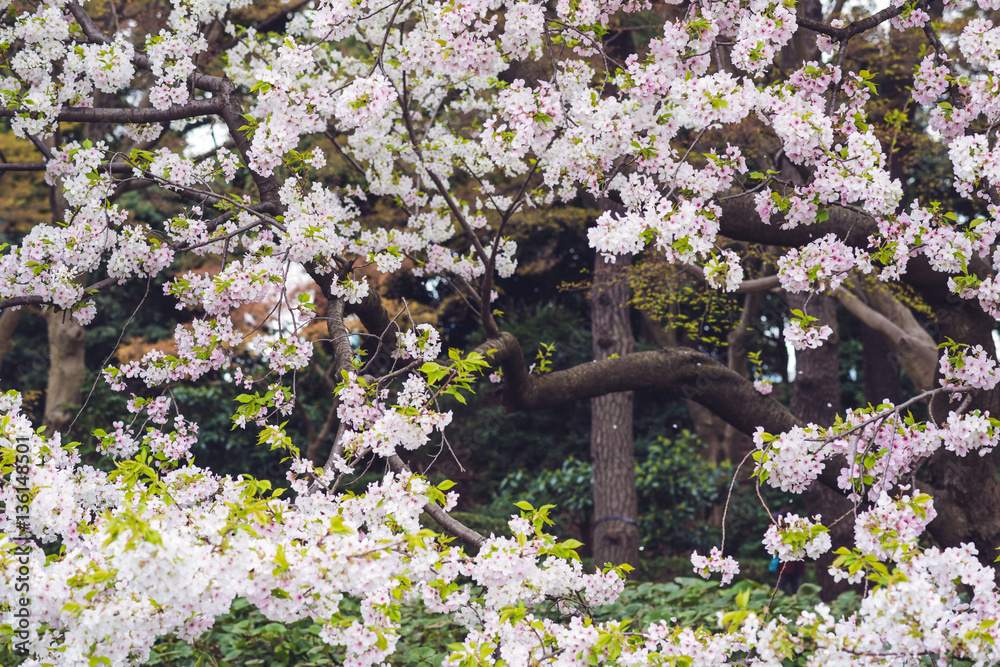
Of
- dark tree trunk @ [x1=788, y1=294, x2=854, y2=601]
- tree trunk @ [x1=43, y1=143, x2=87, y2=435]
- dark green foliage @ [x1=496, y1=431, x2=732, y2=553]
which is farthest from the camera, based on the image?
dark green foliage @ [x1=496, y1=431, x2=732, y2=553]

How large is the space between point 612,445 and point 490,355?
5.02m

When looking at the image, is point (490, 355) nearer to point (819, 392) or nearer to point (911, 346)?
point (911, 346)

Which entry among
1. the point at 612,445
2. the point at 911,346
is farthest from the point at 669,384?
the point at 612,445

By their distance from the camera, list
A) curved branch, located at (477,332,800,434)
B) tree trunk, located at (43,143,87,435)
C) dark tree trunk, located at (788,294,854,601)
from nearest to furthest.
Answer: curved branch, located at (477,332,800,434)
dark tree trunk, located at (788,294,854,601)
tree trunk, located at (43,143,87,435)

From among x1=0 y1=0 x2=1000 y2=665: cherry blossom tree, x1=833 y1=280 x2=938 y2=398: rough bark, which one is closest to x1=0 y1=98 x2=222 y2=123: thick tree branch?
x1=0 y1=0 x2=1000 y2=665: cherry blossom tree

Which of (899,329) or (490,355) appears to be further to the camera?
(899,329)

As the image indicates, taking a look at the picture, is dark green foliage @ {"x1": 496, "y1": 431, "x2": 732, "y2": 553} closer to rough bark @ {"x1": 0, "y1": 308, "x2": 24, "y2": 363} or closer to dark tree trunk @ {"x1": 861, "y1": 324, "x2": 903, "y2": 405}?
dark tree trunk @ {"x1": 861, "y1": 324, "x2": 903, "y2": 405}

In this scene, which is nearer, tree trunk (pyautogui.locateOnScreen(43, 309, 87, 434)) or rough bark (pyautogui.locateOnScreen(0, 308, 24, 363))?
rough bark (pyautogui.locateOnScreen(0, 308, 24, 363))

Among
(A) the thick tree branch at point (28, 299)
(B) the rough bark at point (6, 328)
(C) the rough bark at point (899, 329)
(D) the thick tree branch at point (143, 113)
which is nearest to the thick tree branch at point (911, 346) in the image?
(C) the rough bark at point (899, 329)

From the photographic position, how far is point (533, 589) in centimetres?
247

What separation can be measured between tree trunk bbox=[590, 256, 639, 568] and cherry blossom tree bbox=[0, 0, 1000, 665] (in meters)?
3.20

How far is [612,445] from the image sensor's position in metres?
7.99

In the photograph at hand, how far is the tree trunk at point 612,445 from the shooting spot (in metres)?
7.62

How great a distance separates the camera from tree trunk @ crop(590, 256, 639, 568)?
7.62 metres
